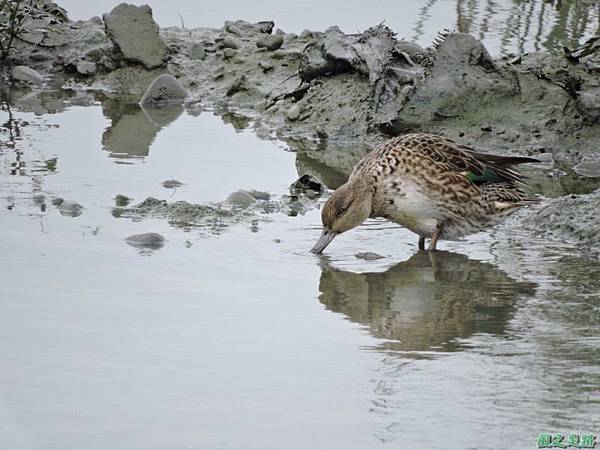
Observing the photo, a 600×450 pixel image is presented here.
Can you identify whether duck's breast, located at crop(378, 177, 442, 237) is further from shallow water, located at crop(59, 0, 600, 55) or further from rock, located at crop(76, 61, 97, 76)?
rock, located at crop(76, 61, 97, 76)

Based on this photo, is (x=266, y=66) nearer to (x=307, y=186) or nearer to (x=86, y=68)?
(x=86, y=68)

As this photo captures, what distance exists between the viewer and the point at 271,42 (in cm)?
1406

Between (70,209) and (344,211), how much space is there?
2.02m

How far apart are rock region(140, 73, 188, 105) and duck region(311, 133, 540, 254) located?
18.0 ft

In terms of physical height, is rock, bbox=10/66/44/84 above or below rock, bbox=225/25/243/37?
below

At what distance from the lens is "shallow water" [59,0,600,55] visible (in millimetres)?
15516

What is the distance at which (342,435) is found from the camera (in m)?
4.75

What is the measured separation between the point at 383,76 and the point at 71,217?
14.4 ft

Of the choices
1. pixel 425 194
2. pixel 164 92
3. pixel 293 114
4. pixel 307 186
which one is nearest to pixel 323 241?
pixel 425 194

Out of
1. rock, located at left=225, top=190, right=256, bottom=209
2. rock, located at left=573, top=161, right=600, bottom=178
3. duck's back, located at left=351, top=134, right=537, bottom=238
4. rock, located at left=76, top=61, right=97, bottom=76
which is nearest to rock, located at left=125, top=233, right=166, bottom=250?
rock, located at left=225, top=190, right=256, bottom=209

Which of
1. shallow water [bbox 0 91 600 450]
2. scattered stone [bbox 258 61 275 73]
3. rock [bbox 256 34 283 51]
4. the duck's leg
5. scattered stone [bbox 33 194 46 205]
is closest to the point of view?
shallow water [bbox 0 91 600 450]

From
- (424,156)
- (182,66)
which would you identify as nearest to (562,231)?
(424,156)

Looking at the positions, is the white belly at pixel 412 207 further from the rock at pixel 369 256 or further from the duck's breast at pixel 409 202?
the rock at pixel 369 256

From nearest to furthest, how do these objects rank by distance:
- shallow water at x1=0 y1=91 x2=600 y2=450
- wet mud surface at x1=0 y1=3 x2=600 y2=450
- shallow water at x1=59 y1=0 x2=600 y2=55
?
shallow water at x1=0 y1=91 x2=600 y2=450
wet mud surface at x1=0 y1=3 x2=600 y2=450
shallow water at x1=59 y1=0 x2=600 y2=55
